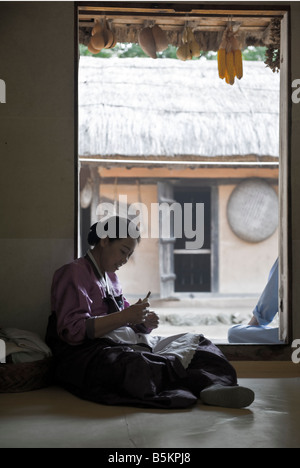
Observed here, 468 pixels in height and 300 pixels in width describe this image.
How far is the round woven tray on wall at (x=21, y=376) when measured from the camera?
3.60 meters

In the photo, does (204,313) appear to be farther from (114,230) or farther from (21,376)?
(21,376)

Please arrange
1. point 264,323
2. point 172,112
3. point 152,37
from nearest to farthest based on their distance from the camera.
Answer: point 152,37, point 264,323, point 172,112

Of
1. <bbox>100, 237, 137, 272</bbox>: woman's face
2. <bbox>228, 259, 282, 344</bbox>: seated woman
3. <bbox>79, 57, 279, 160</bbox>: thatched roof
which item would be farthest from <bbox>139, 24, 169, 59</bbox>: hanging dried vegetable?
<bbox>79, 57, 279, 160</bbox>: thatched roof

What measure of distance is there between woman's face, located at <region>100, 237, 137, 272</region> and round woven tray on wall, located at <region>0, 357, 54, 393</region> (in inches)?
27.8

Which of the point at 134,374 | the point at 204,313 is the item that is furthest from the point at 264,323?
the point at 204,313

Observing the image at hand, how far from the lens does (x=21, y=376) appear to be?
11.9ft

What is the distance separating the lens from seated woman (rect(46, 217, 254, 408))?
3.26 m

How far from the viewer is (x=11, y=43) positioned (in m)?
4.27

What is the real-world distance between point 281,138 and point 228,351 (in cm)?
156

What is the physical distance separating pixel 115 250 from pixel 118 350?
63 cm

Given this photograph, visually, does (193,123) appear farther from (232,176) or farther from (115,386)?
(115,386)

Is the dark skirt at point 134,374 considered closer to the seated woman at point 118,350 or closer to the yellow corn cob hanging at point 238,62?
the seated woman at point 118,350

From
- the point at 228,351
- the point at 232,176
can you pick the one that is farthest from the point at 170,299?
the point at 228,351

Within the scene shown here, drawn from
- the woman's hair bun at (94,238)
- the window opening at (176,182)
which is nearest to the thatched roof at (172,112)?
the window opening at (176,182)
